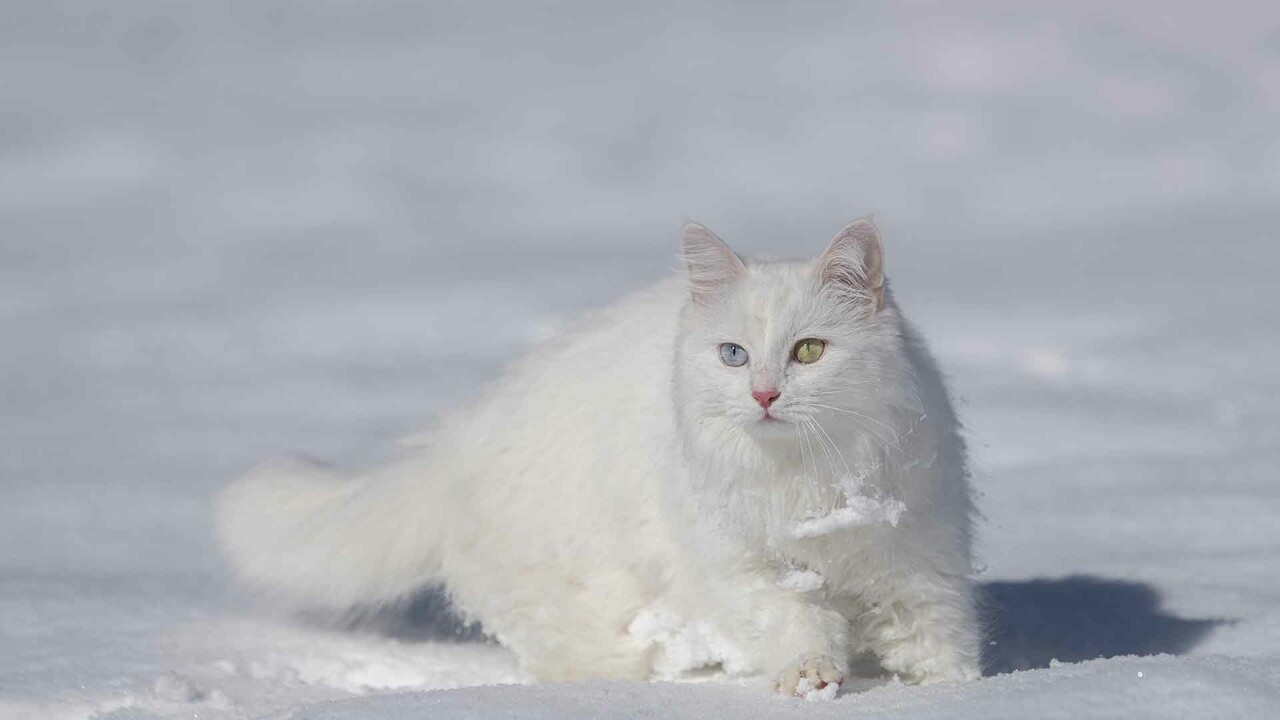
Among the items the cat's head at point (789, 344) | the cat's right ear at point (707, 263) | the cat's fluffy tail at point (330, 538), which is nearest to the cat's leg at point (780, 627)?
the cat's head at point (789, 344)

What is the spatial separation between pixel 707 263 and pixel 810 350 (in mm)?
338

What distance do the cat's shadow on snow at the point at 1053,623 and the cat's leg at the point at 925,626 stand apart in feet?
1.37

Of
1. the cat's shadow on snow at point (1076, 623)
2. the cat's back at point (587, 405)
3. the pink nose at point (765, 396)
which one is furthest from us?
the cat's shadow on snow at point (1076, 623)

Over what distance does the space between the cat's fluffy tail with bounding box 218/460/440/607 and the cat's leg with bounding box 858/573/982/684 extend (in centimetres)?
139

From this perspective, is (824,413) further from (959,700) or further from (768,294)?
(959,700)

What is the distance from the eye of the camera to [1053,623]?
370cm

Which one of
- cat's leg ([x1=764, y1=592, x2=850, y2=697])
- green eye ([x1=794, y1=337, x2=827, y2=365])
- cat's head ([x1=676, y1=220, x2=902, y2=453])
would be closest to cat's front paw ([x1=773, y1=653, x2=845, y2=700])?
cat's leg ([x1=764, y1=592, x2=850, y2=697])

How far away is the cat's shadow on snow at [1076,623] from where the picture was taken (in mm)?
3467

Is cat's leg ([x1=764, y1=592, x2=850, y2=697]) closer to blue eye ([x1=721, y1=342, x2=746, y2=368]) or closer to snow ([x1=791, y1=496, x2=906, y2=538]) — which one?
snow ([x1=791, y1=496, x2=906, y2=538])

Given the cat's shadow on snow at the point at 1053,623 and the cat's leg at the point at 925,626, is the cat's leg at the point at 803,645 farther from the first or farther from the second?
the cat's shadow on snow at the point at 1053,623

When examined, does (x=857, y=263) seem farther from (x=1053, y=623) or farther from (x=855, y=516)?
(x=1053, y=623)

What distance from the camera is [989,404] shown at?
6.00 meters

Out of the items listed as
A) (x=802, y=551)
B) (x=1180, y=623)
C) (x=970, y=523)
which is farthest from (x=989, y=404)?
(x=802, y=551)

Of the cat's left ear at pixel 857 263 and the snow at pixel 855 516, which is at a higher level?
the cat's left ear at pixel 857 263
